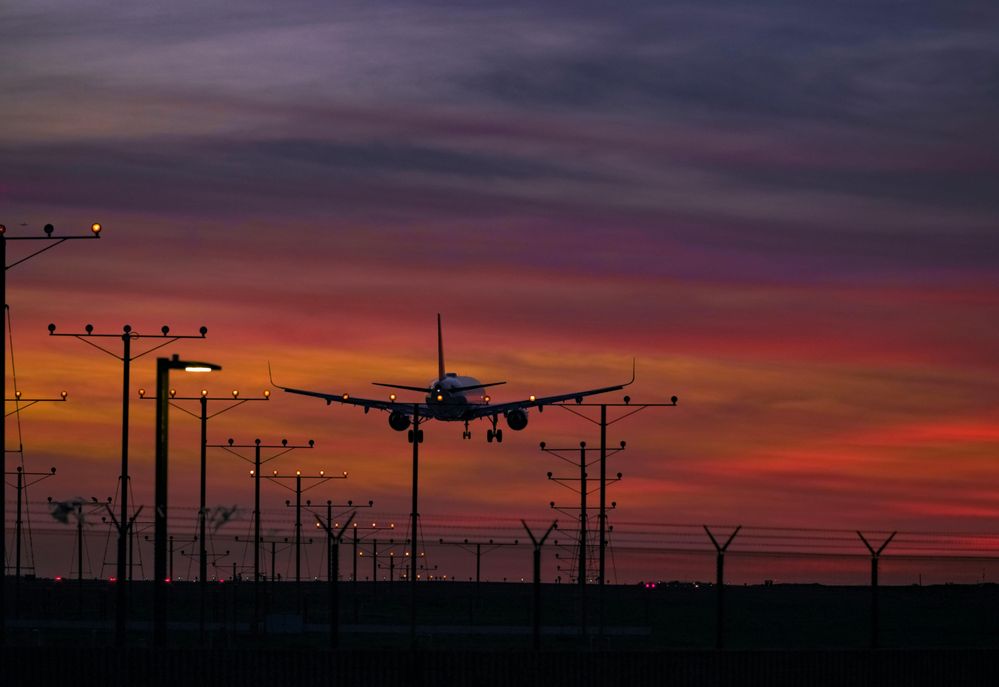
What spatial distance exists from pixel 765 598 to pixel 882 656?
10995 centimetres

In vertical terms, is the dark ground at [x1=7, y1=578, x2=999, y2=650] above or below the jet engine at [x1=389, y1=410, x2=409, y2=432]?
below

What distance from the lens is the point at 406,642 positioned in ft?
288

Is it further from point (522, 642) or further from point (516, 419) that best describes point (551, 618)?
point (522, 642)

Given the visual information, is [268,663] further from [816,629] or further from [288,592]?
[288,592]

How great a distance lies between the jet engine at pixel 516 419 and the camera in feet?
399

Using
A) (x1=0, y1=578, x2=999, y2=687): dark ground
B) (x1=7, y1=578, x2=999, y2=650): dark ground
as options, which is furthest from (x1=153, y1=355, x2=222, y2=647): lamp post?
(x1=7, y1=578, x2=999, y2=650): dark ground

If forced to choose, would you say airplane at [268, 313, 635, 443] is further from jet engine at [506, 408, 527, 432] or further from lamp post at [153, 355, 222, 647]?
lamp post at [153, 355, 222, 647]

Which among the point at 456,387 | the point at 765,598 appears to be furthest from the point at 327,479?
the point at 765,598

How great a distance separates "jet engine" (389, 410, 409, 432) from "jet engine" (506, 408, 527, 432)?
279 inches

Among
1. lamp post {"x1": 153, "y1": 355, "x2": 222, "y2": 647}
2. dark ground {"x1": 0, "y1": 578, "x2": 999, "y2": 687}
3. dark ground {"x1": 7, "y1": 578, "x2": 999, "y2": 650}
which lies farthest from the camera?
dark ground {"x1": 7, "y1": 578, "x2": 999, "y2": 650}

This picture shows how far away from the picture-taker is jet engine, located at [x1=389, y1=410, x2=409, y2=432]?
120 m

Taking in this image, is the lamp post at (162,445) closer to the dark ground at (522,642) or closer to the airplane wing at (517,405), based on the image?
the dark ground at (522,642)

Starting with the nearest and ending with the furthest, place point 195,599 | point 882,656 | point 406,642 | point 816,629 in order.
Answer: point 882,656 < point 406,642 < point 816,629 < point 195,599

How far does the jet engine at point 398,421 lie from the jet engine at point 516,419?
23.2ft
